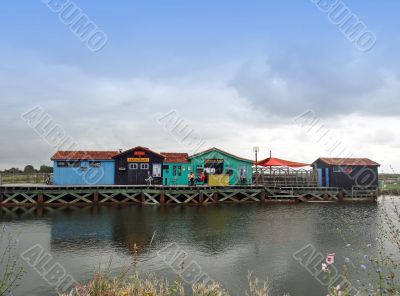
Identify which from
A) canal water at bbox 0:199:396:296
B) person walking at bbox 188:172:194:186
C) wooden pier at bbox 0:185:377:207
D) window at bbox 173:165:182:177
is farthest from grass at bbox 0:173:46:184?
person walking at bbox 188:172:194:186

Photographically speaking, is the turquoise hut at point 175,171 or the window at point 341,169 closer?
the turquoise hut at point 175,171

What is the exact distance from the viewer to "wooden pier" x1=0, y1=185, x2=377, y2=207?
29.2 meters

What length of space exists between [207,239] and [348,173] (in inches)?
989

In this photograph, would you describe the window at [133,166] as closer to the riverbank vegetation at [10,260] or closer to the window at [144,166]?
the window at [144,166]

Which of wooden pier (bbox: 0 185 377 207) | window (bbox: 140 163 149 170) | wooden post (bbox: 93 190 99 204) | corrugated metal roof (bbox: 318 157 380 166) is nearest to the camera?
wooden pier (bbox: 0 185 377 207)

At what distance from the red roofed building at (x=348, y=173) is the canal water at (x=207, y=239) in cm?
921

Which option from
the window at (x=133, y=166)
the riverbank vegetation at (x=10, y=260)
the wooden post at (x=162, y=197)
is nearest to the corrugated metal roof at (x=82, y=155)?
the window at (x=133, y=166)

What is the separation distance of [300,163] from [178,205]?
1335 cm

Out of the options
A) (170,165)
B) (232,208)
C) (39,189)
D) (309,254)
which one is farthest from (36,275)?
(170,165)

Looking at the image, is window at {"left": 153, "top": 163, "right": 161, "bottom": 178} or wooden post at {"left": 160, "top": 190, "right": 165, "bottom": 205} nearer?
wooden post at {"left": 160, "top": 190, "right": 165, "bottom": 205}

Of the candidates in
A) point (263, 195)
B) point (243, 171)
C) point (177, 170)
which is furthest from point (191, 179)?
point (263, 195)

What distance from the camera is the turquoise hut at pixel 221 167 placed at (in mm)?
33562

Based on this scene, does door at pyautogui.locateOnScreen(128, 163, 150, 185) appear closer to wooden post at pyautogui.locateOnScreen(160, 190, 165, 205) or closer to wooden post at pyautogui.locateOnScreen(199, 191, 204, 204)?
wooden post at pyautogui.locateOnScreen(160, 190, 165, 205)

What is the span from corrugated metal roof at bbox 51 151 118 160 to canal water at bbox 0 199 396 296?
6567 millimetres
